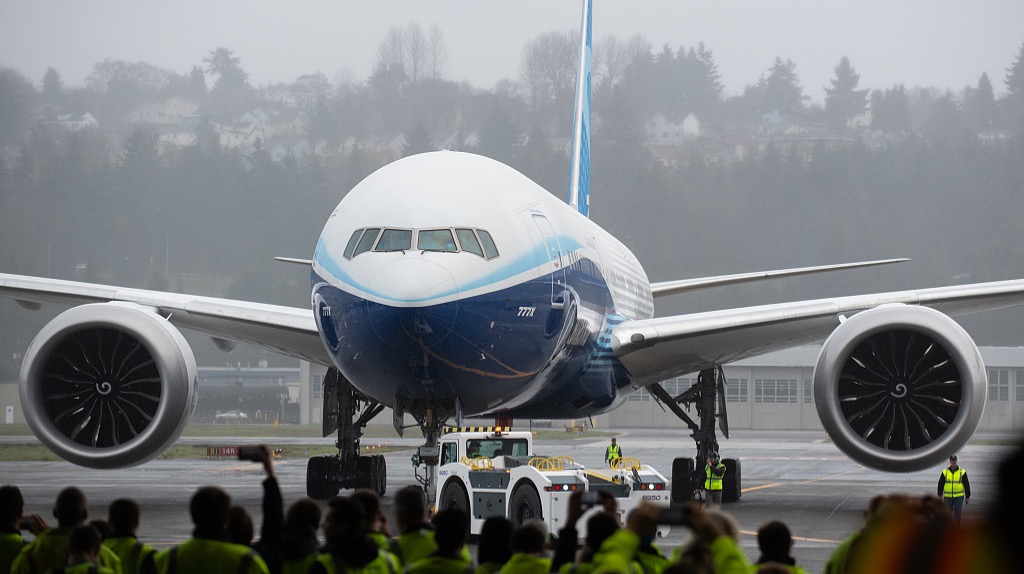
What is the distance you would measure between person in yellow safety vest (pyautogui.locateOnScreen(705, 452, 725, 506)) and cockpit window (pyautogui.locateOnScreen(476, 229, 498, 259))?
5.66 meters

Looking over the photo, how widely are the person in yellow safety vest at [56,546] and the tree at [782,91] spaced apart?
69.5 metres

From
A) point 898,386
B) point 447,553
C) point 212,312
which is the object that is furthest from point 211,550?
point 212,312

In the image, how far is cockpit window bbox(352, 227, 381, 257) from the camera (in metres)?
10.3

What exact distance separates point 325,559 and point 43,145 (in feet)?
199

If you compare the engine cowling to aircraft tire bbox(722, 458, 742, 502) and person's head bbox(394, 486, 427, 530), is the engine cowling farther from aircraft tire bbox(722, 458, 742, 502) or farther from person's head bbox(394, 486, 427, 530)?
aircraft tire bbox(722, 458, 742, 502)

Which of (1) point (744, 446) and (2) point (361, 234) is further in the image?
(1) point (744, 446)

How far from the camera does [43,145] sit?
60531 millimetres

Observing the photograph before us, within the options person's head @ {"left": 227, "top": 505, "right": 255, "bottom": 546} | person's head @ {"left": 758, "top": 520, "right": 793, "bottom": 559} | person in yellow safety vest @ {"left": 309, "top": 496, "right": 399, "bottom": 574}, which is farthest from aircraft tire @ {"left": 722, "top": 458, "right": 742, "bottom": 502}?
person in yellow safety vest @ {"left": 309, "top": 496, "right": 399, "bottom": 574}

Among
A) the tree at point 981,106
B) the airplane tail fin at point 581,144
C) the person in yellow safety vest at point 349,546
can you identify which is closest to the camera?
the person in yellow safety vest at point 349,546

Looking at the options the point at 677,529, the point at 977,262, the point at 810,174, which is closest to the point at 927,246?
the point at 977,262

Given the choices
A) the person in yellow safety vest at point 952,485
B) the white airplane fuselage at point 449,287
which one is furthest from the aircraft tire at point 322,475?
the person in yellow safety vest at point 952,485

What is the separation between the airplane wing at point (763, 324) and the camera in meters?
13.2

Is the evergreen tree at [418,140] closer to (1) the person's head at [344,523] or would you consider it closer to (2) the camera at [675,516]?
(1) the person's head at [344,523]

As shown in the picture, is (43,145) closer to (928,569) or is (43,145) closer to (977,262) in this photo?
(977,262)
